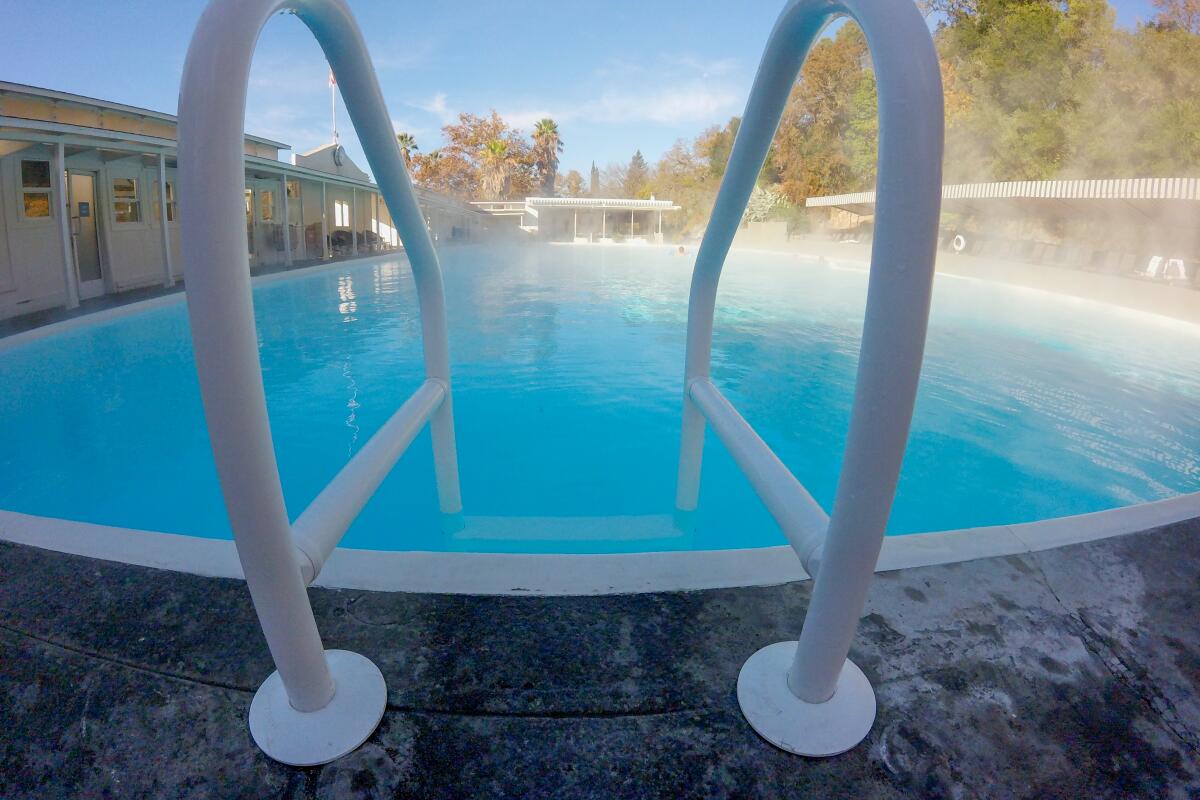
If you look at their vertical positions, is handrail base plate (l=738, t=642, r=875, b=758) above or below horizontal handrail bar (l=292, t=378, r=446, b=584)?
below

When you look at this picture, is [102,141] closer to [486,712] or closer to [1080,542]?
[486,712]

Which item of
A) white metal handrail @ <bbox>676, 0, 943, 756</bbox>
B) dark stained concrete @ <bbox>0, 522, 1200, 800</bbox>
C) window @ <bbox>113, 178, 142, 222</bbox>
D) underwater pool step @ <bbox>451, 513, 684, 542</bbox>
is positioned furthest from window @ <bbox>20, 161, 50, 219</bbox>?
white metal handrail @ <bbox>676, 0, 943, 756</bbox>

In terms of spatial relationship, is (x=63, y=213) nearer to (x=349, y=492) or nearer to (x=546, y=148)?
(x=349, y=492)

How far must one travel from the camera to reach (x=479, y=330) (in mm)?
10367

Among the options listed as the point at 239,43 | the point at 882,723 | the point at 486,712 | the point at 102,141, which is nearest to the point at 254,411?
the point at 239,43

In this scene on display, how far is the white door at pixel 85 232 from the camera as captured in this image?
1028 cm

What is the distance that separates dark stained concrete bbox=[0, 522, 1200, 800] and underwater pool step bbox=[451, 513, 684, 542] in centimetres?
202

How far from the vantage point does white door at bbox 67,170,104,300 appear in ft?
33.7

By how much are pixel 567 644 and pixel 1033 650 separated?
1210 millimetres

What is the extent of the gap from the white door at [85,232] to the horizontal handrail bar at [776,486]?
38.6 feet

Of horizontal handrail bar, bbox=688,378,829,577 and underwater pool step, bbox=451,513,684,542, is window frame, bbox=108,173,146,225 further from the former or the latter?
horizontal handrail bar, bbox=688,378,829,577

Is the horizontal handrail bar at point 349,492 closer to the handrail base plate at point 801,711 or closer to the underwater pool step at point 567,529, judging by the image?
the handrail base plate at point 801,711

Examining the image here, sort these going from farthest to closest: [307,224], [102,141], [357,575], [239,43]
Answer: [307,224]
[102,141]
[357,575]
[239,43]

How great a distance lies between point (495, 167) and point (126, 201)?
148 ft
